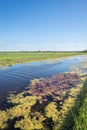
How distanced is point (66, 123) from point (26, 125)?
6.85 ft

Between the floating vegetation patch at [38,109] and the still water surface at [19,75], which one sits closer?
the floating vegetation patch at [38,109]

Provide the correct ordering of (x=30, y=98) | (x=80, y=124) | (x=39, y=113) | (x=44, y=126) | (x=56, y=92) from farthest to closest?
1. (x=56, y=92)
2. (x=30, y=98)
3. (x=39, y=113)
4. (x=44, y=126)
5. (x=80, y=124)

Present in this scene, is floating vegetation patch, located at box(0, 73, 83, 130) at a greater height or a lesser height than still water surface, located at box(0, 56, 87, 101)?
lesser

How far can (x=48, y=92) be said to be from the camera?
16.1 m

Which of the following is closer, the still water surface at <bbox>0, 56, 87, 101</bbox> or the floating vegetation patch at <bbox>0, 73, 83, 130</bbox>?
the floating vegetation patch at <bbox>0, 73, 83, 130</bbox>

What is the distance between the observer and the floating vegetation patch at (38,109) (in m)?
9.70

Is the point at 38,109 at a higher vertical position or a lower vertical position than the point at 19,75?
lower

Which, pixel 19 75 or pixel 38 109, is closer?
pixel 38 109

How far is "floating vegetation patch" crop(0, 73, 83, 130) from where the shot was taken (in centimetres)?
970

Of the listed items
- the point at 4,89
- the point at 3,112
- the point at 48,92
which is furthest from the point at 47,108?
the point at 4,89

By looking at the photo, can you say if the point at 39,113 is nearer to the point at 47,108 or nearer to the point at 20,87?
the point at 47,108

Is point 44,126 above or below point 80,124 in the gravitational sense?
below

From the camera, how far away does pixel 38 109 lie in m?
12.0

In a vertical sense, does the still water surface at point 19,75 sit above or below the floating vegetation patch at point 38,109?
above
